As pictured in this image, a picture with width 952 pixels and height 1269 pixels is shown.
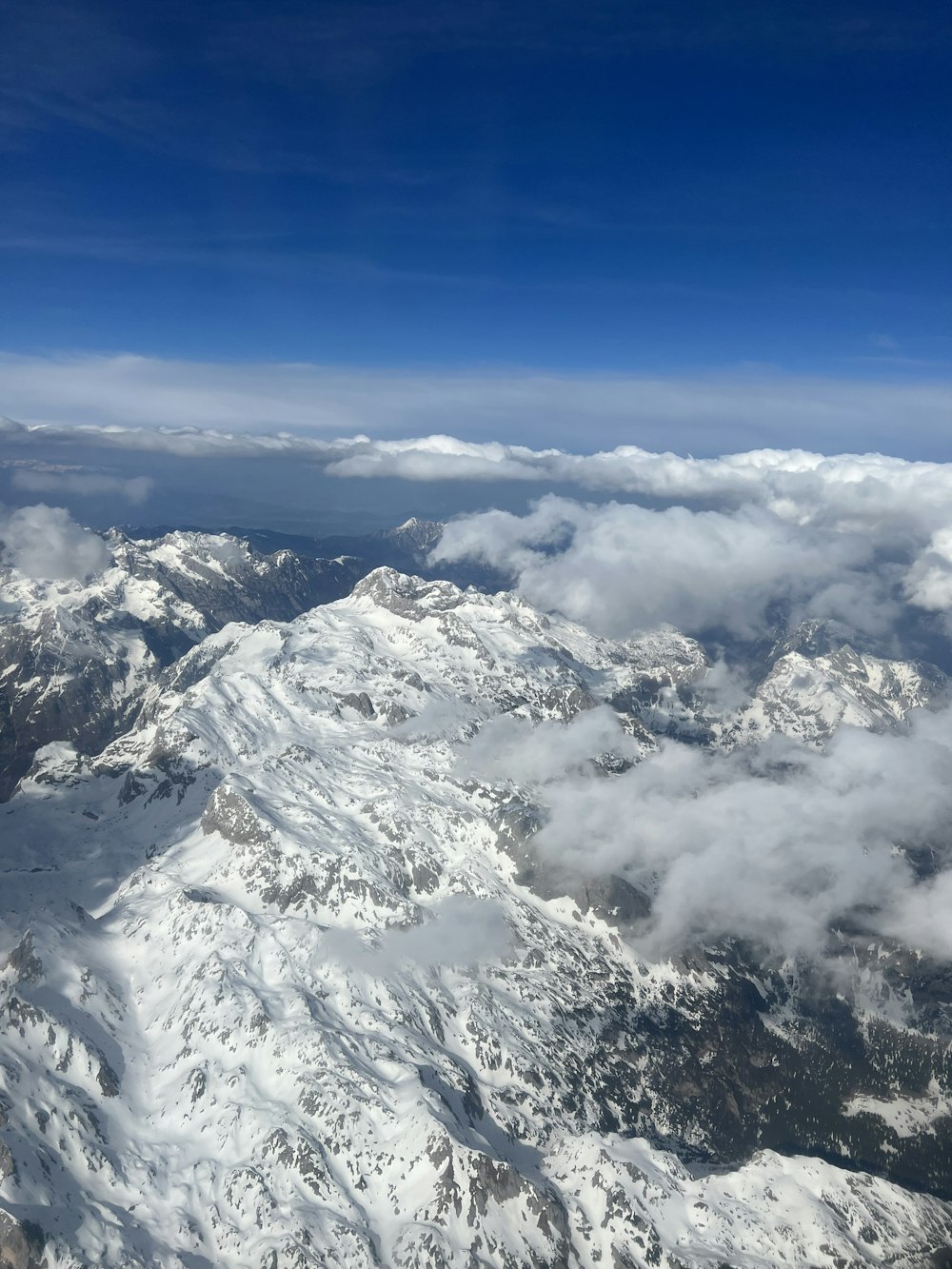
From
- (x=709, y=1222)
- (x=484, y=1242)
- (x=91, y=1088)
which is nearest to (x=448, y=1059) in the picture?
(x=484, y=1242)

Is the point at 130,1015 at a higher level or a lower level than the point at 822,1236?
higher

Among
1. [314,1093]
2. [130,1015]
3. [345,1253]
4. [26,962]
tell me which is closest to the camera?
[345,1253]

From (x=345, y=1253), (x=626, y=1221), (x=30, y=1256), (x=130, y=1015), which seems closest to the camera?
(x=30, y=1256)

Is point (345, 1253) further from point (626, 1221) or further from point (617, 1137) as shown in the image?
point (617, 1137)

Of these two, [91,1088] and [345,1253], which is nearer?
[345,1253]

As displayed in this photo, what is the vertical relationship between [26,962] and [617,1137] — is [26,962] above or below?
above

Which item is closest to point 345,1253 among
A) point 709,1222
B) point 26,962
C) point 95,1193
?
point 95,1193

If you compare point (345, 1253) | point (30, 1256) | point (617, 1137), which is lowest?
point (617, 1137)

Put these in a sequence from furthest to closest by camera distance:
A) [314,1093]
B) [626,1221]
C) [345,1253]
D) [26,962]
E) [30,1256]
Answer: [26,962], [314,1093], [626,1221], [345,1253], [30,1256]

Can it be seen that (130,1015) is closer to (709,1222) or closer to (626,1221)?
(626,1221)
